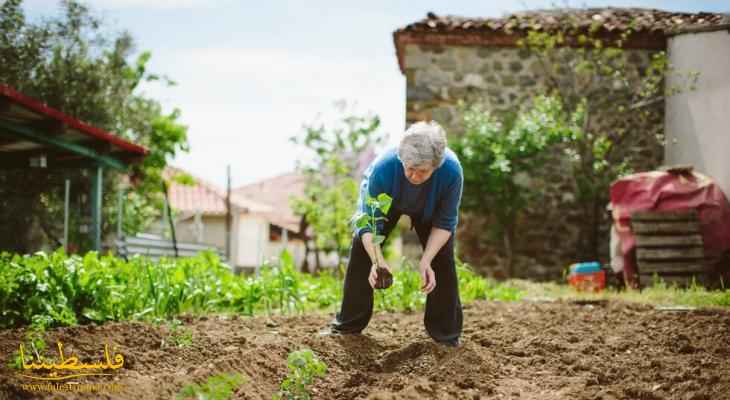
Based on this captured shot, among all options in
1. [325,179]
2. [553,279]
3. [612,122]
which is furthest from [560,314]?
[325,179]

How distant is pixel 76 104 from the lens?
12.5 m

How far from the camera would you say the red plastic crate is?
739 cm

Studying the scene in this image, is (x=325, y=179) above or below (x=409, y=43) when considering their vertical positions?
below

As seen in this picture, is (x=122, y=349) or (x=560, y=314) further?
(x=560, y=314)

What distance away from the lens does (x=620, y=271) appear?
7.80m

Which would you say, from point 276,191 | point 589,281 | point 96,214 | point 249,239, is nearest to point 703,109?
point 589,281

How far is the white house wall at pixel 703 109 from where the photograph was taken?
8.44m

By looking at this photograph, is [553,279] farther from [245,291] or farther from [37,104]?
[37,104]

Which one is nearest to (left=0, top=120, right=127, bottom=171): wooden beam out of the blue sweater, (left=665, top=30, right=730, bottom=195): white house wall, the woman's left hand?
the blue sweater

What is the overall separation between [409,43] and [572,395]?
8.47 meters

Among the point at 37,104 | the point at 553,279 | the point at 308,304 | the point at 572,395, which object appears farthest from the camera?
the point at 553,279

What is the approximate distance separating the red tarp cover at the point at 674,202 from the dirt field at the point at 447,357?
10.5 ft

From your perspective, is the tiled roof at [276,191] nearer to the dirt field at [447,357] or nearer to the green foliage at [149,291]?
the green foliage at [149,291]

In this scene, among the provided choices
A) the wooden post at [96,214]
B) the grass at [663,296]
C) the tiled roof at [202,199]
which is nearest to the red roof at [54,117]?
the wooden post at [96,214]
